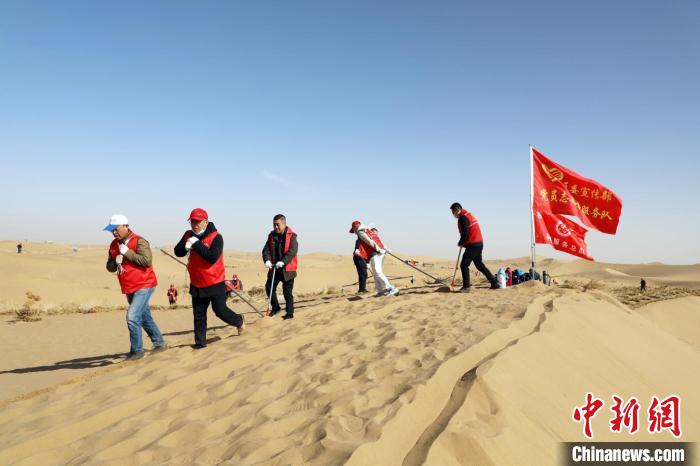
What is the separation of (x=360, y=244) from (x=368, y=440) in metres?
7.52

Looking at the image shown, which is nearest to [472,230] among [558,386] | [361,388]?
[558,386]

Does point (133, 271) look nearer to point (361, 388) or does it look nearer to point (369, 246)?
point (361, 388)

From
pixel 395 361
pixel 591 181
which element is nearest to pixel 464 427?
pixel 395 361

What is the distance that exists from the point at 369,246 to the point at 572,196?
5771 mm

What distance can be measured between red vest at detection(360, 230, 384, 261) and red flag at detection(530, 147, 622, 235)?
4498mm

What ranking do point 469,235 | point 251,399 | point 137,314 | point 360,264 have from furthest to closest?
point 360,264 < point 469,235 < point 137,314 < point 251,399

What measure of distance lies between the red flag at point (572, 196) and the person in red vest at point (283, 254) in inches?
275

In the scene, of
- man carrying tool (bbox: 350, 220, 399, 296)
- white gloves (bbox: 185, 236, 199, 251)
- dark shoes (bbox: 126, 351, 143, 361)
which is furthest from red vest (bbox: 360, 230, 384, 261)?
→ dark shoes (bbox: 126, 351, 143, 361)

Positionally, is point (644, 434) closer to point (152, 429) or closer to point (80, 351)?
point (152, 429)

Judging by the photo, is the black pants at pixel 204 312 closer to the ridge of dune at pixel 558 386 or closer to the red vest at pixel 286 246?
the red vest at pixel 286 246

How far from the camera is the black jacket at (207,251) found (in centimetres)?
536

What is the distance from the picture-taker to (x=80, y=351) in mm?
7590

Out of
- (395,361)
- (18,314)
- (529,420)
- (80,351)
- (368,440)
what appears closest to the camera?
(368,440)

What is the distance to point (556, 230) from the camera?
1060 centimetres
